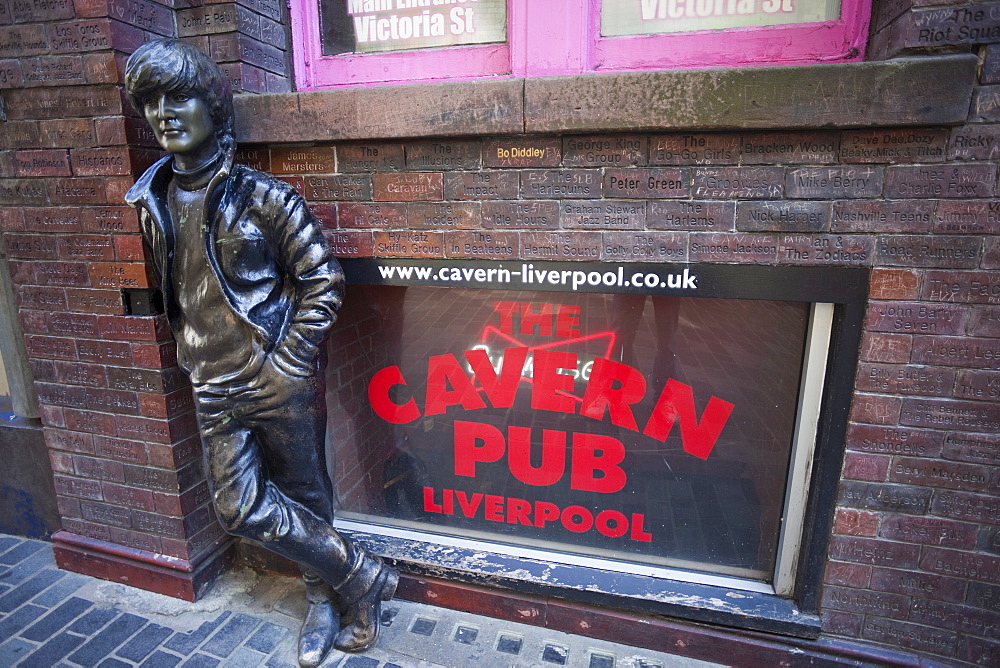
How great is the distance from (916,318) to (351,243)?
228 cm

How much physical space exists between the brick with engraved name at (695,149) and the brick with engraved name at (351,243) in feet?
4.11

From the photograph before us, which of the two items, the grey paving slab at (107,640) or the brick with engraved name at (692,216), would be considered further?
the grey paving slab at (107,640)

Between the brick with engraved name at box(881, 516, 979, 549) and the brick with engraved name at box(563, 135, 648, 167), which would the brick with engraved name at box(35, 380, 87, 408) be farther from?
the brick with engraved name at box(881, 516, 979, 549)

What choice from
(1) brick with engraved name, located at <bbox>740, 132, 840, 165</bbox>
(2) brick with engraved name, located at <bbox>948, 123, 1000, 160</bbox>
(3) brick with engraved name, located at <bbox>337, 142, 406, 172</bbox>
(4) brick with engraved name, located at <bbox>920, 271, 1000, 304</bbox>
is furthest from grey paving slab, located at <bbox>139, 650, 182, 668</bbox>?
(2) brick with engraved name, located at <bbox>948, 123, 1000, 160</bbox>

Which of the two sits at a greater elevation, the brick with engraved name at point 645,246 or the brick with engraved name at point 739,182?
the brick with engraved name at point 739,182

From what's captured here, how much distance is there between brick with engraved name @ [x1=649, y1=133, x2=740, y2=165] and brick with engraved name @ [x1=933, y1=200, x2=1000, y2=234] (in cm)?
72

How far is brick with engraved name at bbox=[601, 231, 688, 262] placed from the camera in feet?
7.01

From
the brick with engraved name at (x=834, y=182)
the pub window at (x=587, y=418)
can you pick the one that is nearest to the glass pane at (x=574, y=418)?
the pub window at (x=587, y=418)

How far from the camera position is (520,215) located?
2.25m

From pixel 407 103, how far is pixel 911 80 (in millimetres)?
1796

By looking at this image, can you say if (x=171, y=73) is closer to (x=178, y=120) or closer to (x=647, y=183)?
(x=178, y=120)

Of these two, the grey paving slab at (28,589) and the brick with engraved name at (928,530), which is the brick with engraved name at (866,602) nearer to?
the brick with engraved name at (928,530)

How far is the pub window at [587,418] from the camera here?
2.33 m

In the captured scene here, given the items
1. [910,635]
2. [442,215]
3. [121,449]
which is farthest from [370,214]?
[910,635]
